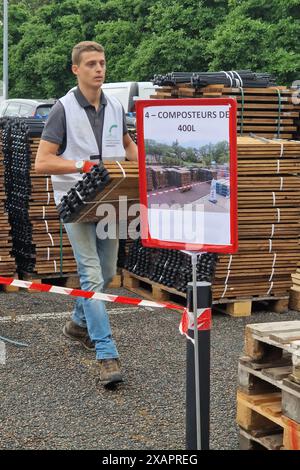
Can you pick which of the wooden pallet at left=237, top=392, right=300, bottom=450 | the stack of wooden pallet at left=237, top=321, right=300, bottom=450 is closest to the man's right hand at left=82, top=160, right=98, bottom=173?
the stack of wooden pallet at left=237, top=321, right=300, bottom=450

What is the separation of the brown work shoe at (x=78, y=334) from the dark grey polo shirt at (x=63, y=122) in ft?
5.10

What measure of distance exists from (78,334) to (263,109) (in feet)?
12.9

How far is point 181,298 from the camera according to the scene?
30.0 feet

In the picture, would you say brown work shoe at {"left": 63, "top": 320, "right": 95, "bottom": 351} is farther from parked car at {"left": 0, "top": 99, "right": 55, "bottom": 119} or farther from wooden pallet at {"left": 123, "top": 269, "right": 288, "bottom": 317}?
parked car at {"left": 0, "top": 99, "right": 55, "bottom": 119}

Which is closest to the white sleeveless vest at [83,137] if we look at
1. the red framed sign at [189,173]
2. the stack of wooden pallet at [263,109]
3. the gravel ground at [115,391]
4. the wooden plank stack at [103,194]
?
the wooden plank stack at [103,194]

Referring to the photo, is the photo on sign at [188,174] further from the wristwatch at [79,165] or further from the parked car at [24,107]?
the parked car at [24,107]

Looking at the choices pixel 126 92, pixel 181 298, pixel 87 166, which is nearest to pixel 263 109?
pixel 181 298

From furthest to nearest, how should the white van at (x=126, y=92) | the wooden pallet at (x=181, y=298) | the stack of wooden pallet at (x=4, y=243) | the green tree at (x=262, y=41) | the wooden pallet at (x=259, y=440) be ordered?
1. the green tree at (x=262, y=41)
2. the white van at (x=126, y=92)
3. the stack of wooden pallet at (x=4, y=243)
4. the wooden pallet at (x=181, y=298)
5. the wooden pallet at (x=259, y=440)

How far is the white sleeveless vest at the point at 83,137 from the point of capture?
651cm

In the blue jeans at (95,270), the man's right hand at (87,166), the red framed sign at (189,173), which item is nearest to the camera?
the red framed sign at (189,173)

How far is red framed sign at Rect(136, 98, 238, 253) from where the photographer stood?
15.3 feet

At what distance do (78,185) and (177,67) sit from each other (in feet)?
81.9

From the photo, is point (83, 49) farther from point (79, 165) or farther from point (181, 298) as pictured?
point (181, 298)

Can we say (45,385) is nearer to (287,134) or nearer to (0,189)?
(0,189)
